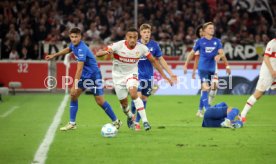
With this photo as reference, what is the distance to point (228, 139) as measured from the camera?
10570mm

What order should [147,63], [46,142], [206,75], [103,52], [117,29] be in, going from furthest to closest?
[117,29]
[206,75]
[147,63]
[103,52]
[46,142]

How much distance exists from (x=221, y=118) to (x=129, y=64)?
2.28m

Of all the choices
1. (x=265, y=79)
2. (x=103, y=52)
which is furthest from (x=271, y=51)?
(x=103, y=52)

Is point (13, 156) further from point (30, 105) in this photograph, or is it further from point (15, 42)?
point (15, 42)

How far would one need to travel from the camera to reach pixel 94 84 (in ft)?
39.4

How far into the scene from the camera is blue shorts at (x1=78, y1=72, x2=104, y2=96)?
1193 cm

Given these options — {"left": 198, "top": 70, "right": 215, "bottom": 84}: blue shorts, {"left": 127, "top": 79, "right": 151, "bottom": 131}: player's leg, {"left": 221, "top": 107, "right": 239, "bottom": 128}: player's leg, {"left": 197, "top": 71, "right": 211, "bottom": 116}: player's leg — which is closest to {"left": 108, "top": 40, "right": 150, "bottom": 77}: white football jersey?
{"left": 127, "top": 79, "right": 151, "bottom": 131}: player's leg

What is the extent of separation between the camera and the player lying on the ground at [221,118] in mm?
12312

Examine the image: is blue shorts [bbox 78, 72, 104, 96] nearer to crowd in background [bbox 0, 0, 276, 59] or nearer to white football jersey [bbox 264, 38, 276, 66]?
white football jersey [bbox 264, 38, 276, 66]

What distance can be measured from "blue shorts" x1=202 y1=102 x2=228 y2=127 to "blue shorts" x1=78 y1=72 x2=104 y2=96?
220 cm

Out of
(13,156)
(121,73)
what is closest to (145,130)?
(121,73)

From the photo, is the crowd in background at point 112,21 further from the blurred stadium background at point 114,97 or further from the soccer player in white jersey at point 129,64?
the soccer player in white jersey at point 129,64

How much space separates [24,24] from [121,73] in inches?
554

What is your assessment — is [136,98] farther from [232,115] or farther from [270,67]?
[270,67]
